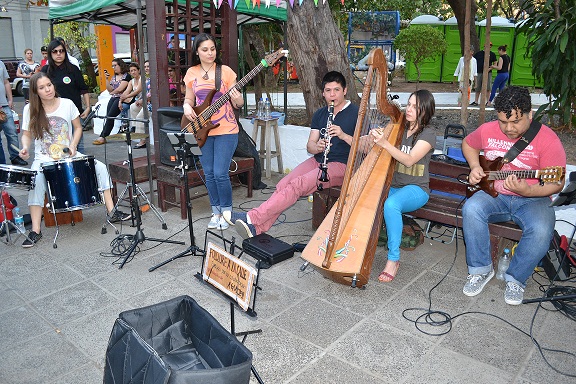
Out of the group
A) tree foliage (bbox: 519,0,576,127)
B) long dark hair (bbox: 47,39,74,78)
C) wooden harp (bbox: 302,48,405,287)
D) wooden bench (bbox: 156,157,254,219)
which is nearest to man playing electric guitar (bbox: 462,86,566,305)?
wooden harp (bbox: 302,48,405,287)

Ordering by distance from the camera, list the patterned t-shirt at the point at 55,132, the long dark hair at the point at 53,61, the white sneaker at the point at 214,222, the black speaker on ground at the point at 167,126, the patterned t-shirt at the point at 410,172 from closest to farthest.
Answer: the patterned t-shirt at the point at 410,172, the patterned t-shirt at the point at 55,132, the white sneaker at the point at 214,222, the black speaker on ground at the point at 167,126, the long dark hair at the point at 53,61

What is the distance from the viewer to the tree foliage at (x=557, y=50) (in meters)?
5.82

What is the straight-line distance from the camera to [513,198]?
12.9 ft

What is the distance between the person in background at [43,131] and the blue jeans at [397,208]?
2.94m

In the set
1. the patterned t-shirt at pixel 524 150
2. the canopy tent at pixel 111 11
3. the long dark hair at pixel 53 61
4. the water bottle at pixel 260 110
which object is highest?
the canopy tent at pixel 111 11

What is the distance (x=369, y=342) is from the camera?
326cm

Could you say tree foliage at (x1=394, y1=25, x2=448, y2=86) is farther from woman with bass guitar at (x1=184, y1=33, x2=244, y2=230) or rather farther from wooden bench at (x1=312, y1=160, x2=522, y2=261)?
woman with bass guitar at (x1=184, y1=33, x2=244, y2=230)

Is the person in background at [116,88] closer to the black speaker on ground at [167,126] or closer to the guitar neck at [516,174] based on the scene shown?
the black speaker on ground at [167,126]

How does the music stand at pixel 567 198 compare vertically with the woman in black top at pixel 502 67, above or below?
below

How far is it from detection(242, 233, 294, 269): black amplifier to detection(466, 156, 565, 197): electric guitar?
1.66 meters

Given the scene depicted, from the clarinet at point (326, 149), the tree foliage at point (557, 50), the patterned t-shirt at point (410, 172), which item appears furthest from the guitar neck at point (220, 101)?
Result: the tree foliage at point (557, 50)

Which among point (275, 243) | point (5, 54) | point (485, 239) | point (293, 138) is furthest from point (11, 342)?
point (5, 54)

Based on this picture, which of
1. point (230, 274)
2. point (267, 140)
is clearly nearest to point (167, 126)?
point (267, 140)

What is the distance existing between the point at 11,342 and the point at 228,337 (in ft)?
6.36
